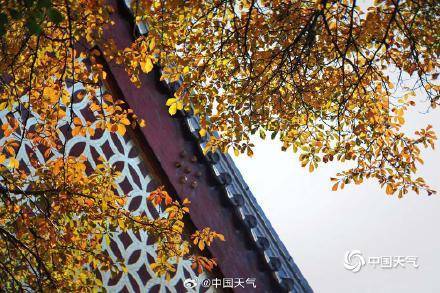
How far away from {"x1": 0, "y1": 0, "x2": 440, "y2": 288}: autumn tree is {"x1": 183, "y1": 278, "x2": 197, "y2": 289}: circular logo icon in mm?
1546

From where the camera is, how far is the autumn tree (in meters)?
4.31

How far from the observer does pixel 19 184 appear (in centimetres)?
459

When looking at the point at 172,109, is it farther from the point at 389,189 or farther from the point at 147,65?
the point at 389,189

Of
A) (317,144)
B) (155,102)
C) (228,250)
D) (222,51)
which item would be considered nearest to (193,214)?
(228,250)

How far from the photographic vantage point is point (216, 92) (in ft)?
16.1

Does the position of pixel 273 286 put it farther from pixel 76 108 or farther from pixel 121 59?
pixel 121 59

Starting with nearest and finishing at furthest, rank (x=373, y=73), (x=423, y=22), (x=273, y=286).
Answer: (x=423, y=22)
(x=373, y=73)
(x=273, y=286)

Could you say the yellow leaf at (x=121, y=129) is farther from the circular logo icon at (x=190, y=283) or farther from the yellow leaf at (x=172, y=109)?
the circular logo icon at (x=190, y=283)

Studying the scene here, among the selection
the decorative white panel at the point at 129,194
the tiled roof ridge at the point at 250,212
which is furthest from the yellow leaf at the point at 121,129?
the tiled roof ridge at the point at 250,212

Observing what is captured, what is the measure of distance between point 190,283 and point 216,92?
8.03ft

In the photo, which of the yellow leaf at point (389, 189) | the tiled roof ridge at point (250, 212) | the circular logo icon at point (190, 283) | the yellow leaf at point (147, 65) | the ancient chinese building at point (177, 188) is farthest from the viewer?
the tiled roof ridge at point (250, 212)

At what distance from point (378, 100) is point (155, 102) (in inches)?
98.1

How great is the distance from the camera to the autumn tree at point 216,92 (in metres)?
4.31

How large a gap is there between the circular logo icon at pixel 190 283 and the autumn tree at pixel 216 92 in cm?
155
